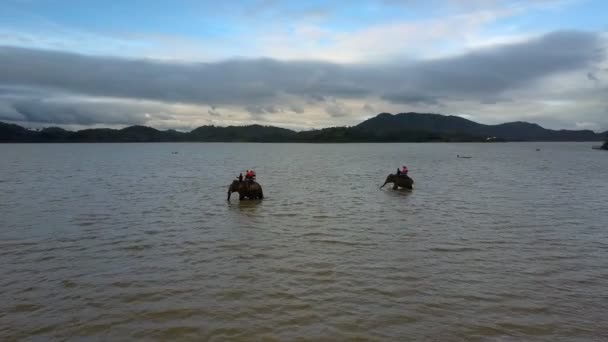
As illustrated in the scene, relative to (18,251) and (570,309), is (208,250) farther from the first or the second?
(570,309)

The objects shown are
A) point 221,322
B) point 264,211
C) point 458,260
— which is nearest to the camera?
point 221,322

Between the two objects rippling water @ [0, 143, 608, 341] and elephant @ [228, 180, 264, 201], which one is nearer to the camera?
rippling water @ [0, 143, 608, 341]

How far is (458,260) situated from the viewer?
44.2 feet

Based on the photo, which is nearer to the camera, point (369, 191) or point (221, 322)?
point (221, 322)

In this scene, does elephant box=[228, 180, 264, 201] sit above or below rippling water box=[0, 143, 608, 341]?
above

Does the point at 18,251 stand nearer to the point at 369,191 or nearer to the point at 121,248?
the point at 121,248

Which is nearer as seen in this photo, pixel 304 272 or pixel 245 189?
pixel 304 272

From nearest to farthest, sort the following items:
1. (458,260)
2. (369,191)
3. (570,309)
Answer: (570,309) < (458,260) < (369,191)

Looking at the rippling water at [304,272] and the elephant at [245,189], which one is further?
the elephant at [245,189]

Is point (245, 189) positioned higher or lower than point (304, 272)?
higher

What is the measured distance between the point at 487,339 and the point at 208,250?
9475 mm

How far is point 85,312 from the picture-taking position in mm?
9531

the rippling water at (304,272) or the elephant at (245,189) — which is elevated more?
the elephant at (245,189)

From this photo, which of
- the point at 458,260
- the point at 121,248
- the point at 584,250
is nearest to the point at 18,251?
the point at 121,248
